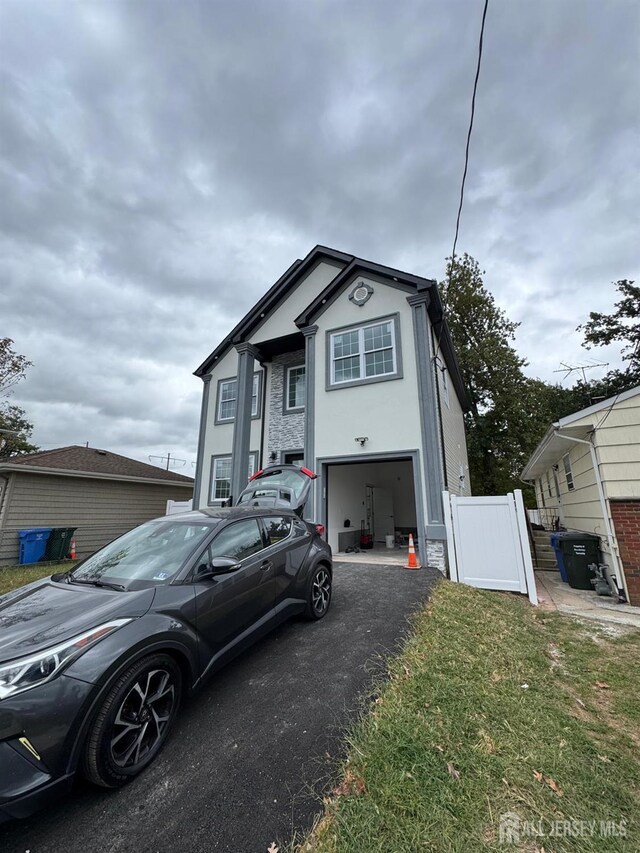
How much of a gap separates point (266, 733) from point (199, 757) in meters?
0.48

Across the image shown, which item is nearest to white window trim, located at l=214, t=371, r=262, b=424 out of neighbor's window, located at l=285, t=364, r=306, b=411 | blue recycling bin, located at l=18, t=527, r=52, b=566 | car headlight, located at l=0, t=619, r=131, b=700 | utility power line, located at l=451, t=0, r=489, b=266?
neighbor's window, located at l=285, t=364, r=306, b=411

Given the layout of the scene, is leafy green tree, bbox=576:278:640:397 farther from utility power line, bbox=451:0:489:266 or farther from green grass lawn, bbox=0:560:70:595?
green grass lawn, bbox=0:560:70:595

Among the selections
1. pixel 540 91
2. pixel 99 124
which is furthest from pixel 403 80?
pixel 99 124

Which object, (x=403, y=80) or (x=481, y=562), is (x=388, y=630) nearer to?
(x=481, y=562)

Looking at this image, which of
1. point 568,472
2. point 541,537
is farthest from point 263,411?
point 541,537

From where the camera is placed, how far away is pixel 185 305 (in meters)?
17.2

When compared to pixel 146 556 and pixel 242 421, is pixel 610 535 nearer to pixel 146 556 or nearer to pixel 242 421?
pixel 146 556

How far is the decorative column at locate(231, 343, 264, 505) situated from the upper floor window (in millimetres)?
3385

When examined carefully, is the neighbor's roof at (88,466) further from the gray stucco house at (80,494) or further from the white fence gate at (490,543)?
Result: the white fence gate at (490,543)

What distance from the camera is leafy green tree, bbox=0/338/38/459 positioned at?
674 inches

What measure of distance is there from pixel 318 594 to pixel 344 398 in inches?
234

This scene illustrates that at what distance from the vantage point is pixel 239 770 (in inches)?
87.8

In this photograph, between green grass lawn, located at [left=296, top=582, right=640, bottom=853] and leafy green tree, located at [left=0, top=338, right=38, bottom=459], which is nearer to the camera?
green grass lawn, located at [left=296, top=582, right=640, bottom=853]

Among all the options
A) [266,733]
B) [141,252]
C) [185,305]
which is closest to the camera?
[266,733]
